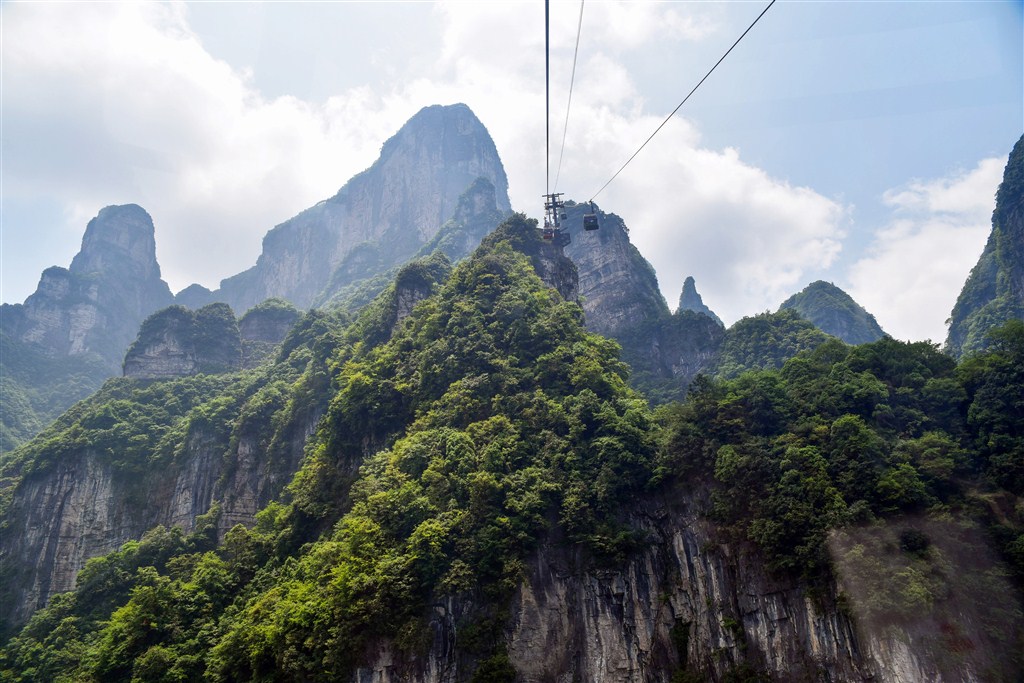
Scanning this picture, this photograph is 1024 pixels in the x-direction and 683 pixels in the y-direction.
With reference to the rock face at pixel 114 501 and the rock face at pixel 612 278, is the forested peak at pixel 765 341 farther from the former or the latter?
the rock face at pixel 114 501

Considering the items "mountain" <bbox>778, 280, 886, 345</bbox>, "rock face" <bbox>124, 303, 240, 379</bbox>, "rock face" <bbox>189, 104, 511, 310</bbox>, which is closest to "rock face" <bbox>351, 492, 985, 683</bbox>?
"rock face" <bbox>124, 303, 240, 379</bbox>

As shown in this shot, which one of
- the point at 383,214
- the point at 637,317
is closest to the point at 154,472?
the point at 637,317

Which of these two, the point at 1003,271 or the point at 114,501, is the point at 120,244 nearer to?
the point at 114,501

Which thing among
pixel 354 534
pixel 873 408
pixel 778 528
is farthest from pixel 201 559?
pixel 873 408

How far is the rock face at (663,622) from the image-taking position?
20859 millimetres

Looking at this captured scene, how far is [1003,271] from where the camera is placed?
54.1 m

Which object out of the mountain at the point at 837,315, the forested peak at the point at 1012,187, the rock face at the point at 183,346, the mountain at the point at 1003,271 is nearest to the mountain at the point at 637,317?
the mountain at the point at 837,315

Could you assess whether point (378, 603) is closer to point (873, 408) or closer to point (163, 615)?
point (163, 615)

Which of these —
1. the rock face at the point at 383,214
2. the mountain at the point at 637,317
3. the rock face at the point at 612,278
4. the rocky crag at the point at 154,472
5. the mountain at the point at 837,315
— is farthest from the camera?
the rock face at the point at 383,214

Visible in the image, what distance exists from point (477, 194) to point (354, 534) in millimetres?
76662

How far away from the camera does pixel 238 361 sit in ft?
224

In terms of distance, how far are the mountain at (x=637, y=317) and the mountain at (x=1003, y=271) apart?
22019 millimetres

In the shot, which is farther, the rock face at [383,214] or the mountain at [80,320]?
the rock face at [383,214]

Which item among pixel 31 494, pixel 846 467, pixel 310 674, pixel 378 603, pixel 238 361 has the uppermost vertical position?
pixel 238 361
